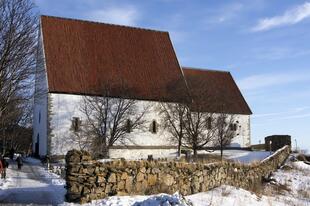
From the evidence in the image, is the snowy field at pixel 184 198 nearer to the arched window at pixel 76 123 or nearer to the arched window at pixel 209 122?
the arched window at pixel 209 122

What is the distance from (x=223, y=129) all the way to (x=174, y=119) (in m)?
5.19

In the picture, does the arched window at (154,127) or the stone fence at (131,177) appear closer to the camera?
the stone fence at (131,177)

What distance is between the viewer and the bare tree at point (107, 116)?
43375mm

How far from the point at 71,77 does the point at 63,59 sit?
1.97 meters

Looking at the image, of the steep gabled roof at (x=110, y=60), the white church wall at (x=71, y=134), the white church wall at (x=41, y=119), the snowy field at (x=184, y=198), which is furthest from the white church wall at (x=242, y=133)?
the snowy field at (x=184, y=198)

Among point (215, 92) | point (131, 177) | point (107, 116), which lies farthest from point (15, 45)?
point (215, 92)

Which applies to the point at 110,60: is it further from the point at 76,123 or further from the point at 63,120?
the point at 63,120

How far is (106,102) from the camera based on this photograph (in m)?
44.3

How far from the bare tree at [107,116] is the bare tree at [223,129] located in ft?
28.1

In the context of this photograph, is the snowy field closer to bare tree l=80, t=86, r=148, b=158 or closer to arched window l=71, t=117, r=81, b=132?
bare tree l=80, t=86, r=148, b=158

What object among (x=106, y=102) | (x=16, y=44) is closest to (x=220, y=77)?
(x=106, y=102)

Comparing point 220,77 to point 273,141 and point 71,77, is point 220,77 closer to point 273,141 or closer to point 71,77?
point 273,141

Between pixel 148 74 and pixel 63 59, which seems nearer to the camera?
pixel 63 59

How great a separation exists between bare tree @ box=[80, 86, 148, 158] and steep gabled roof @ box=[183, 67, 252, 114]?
6.30m
